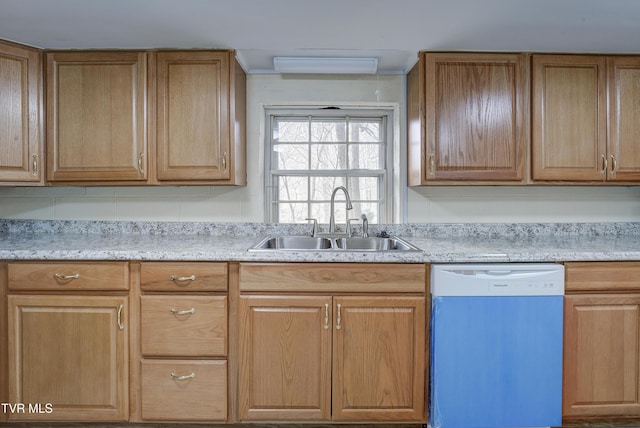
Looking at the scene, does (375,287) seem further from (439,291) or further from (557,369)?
(557,369)

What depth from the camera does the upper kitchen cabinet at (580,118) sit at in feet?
7.27

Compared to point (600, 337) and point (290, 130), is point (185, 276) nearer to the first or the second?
point (290, 130)

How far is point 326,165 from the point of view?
2.65 meters

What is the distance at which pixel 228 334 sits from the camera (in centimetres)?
185

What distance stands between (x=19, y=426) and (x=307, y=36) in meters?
2.48

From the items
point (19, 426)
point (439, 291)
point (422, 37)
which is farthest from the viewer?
point (422, 37)

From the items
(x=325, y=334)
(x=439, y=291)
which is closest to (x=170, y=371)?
(x=325, y=334)

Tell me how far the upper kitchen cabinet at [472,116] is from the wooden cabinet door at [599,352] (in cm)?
81

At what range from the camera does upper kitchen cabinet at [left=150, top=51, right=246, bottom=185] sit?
218cm

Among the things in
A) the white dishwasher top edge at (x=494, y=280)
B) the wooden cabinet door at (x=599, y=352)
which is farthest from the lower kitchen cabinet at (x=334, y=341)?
the wooden cabinet door at (x=599, y=352)

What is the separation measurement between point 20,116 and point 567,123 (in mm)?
3088

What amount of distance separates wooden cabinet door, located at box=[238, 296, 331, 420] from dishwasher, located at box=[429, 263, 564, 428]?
53cm

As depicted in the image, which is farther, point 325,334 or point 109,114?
point 109,114

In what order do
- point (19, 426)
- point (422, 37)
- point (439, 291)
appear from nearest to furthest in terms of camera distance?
point (439, 291)
point (19, 426)
point (422, 37)
